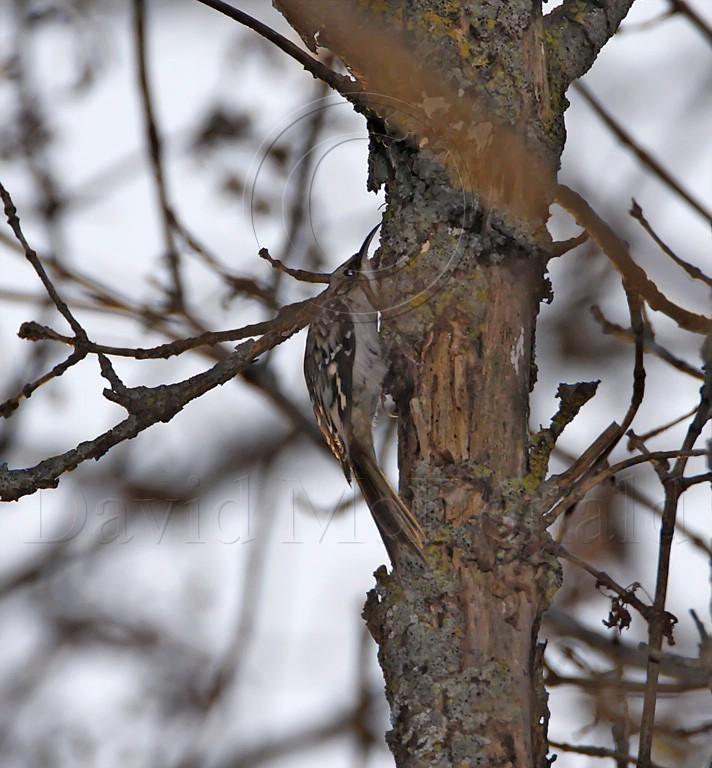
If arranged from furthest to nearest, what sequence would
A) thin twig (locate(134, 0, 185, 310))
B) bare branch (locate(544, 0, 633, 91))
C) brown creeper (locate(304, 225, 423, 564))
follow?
thin twig (locate(134, 0, 185, 310))
brown creeper (locate(304, 225, 423, 564))
bare branch (locate(544, 0, 633, 91))

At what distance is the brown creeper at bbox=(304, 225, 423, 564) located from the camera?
292cm

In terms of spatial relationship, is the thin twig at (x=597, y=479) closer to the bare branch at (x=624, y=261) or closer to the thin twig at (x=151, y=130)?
the bare branch at (x=624, y=261)

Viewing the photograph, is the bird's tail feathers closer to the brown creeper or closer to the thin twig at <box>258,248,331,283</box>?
the brown creeper

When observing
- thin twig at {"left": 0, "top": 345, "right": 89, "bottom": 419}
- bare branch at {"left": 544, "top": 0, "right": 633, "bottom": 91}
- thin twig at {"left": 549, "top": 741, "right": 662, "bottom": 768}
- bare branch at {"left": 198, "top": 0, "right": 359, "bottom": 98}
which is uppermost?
bare branch at {"left": 544, "top": 0, "right": 633, "bottom": 91}

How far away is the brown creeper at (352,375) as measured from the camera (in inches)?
115

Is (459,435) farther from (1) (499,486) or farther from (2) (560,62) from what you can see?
(2) (560,62)

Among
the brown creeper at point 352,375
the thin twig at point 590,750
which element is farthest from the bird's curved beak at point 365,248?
the thin twig at point 590,750

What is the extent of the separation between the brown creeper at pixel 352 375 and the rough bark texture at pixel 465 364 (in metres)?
0.22

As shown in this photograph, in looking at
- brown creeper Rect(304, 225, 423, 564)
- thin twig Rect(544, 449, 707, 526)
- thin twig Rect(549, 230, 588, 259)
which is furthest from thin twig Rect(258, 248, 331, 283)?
thin twig Rect(544, 449, 707, 526)

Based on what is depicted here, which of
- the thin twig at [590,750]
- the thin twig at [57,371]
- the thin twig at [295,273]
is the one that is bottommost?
the thin twig at [590,750]

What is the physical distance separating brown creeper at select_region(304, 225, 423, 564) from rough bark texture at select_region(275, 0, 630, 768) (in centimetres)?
22

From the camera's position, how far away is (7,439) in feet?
13.2

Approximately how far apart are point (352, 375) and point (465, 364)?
1250 mm

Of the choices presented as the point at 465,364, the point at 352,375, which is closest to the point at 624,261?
the point at 465,364
